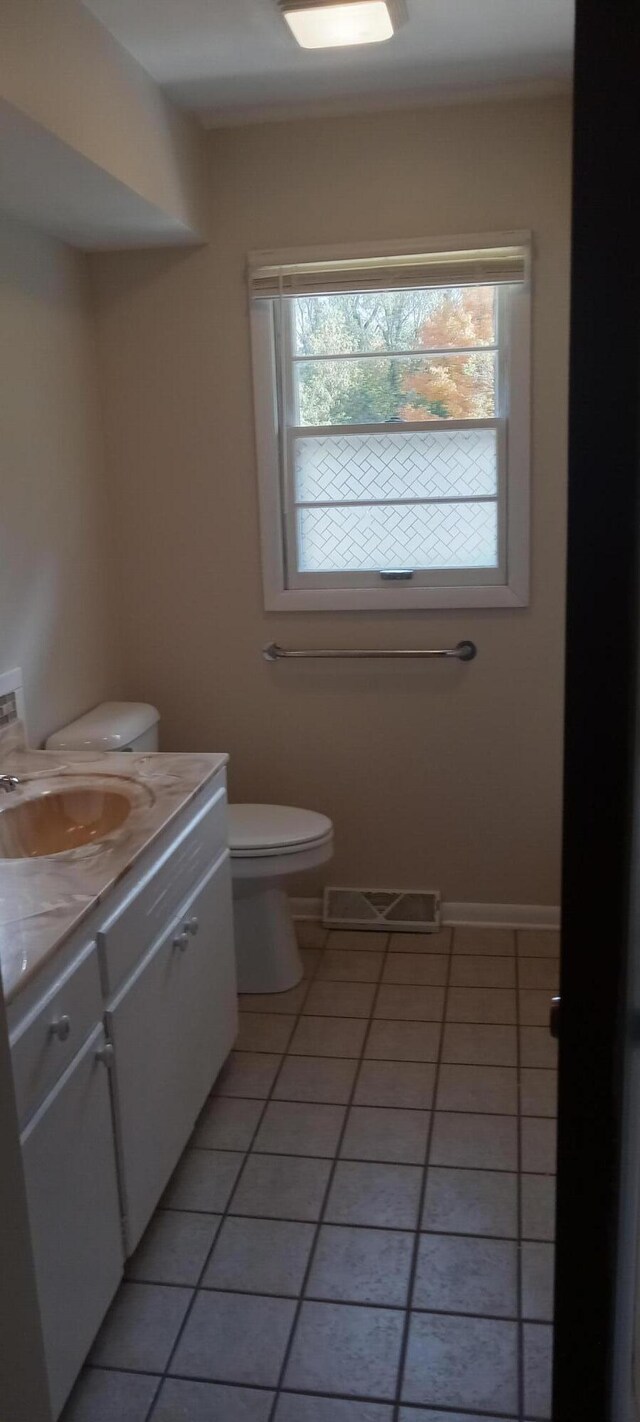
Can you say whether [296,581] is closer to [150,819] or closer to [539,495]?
[539,495]

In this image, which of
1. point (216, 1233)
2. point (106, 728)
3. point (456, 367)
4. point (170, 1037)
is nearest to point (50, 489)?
point (106, 728)

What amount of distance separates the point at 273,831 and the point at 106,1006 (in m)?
1.22

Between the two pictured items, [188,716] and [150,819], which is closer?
[150,819]

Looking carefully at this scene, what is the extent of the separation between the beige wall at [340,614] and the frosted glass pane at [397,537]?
146 mm

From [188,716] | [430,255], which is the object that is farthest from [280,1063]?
[430,255]

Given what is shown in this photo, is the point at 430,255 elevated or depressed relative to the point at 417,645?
elevated

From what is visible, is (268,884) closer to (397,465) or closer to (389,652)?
(389,652)

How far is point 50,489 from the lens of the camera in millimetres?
2932

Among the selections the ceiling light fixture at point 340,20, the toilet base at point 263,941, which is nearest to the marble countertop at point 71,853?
the toilet base at point 263,941

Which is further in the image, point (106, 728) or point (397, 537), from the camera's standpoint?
point (397, 537)

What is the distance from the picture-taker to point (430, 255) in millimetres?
3041

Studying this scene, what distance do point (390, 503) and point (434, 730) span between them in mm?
689

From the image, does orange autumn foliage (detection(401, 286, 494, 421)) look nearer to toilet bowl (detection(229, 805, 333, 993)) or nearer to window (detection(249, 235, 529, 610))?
window (detection(249, 235, 529, 610))

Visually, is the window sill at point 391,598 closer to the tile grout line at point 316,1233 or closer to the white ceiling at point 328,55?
the tile grout line at point 316,1233
